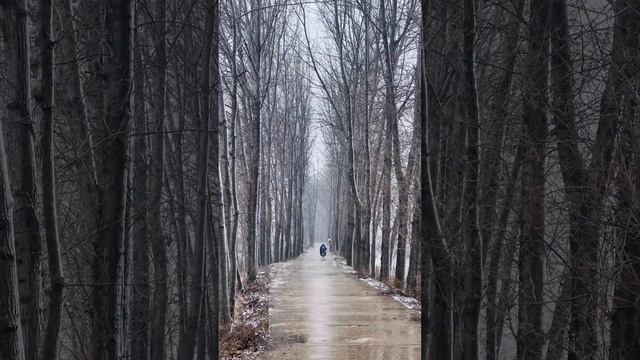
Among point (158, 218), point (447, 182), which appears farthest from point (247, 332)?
point (447, 182)

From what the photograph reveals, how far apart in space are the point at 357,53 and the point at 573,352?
21.3 m

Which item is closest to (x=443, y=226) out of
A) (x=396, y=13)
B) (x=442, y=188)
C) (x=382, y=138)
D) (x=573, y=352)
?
(x=442, y=188)

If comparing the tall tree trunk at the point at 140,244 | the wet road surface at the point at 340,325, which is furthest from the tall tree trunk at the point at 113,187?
the wet road surface at the point at 340,325

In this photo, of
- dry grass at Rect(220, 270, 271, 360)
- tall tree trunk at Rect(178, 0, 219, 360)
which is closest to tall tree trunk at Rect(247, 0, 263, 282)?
dry grass at Rect(220, 270, 271, 360)

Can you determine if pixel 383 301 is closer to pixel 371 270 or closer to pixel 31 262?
pixel 371 270

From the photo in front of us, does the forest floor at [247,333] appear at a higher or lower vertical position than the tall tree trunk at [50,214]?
lower

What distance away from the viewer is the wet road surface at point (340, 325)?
32.8 feet

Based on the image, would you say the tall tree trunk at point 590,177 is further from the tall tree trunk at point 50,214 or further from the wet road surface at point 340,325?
the wet road surface at point 340,325

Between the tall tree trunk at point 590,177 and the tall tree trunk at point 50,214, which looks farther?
the tall tree trunk at point 590,177

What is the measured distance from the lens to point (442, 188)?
298 inches

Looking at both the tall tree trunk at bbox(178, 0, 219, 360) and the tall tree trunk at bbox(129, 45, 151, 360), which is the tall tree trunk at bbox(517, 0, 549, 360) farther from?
the tall tree trunk at bbox(129, 45, 151, 360)

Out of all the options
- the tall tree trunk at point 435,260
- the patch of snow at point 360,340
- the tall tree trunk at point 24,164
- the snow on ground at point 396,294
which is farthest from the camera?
the snow on ground at point 396,294

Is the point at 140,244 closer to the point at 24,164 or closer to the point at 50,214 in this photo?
the point at 50,214

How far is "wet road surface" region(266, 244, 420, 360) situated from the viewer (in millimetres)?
10000
